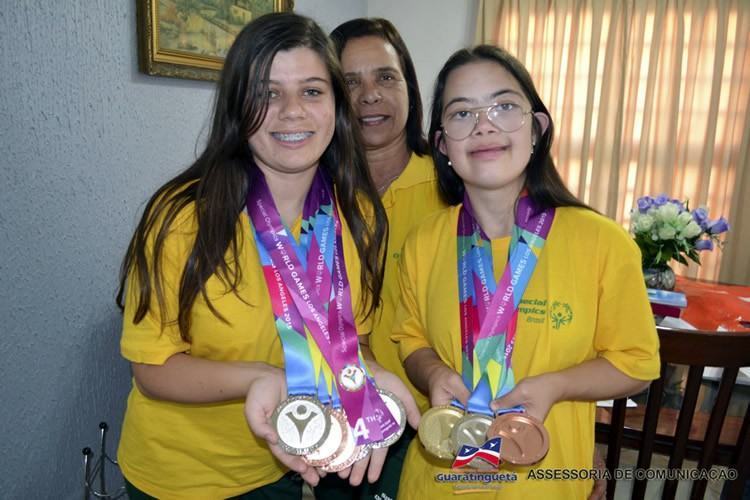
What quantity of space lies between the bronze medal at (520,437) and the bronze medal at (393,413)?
0.63ft

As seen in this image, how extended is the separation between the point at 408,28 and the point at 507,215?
441 centimetres

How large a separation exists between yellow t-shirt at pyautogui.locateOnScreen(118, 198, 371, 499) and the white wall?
0.57m

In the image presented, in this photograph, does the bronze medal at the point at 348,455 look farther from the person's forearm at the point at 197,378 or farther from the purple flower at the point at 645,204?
the purple flower at the point at 645,204

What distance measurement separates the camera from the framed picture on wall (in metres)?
2.17

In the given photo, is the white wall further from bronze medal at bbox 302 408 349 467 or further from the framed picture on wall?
bronze medal at bbox 302 408 349 467

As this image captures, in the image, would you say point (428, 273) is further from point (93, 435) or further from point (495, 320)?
point (93, 435)

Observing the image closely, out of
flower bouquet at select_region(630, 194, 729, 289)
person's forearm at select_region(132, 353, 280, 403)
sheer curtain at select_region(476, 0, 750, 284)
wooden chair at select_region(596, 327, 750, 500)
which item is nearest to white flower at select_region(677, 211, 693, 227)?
flower bouquet at select_region(630, 194, 729, 289)

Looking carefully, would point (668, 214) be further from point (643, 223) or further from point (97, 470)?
point (97, 470)

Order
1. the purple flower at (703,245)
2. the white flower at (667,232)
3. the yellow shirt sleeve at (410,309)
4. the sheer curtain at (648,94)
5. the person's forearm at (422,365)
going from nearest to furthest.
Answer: the person's forearm at (422,365), the yellow shirt sleeve at (410,309), the white flower at (667,232), the purple flower at (703,245), the sheer curtain at (648,94)

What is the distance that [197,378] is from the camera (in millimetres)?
1198

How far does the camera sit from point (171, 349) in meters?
1.23

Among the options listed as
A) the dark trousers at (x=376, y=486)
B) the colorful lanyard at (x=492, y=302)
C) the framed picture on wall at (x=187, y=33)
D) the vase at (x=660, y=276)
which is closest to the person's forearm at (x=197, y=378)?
the colorful lanyard at (x=492, y=302)

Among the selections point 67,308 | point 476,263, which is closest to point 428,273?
point 476,263

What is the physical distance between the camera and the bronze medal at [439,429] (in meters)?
1.20
